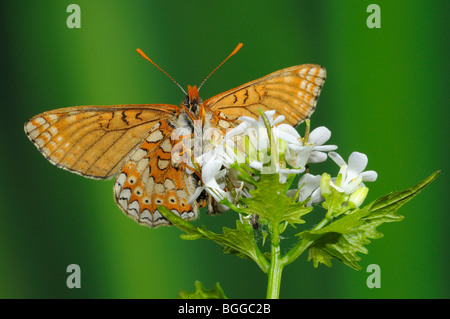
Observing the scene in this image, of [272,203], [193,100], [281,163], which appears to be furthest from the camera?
[193,100]

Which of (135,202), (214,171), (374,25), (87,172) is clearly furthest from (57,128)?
(374,25)

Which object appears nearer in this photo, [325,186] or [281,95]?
[325,186]

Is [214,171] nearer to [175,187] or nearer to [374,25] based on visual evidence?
[175,187]

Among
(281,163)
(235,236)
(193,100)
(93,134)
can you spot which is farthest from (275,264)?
(93,134)

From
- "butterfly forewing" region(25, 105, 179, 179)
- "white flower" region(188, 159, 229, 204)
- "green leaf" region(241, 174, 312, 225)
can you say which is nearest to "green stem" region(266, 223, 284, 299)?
"green leaf" region(241, 174, 312, 225)

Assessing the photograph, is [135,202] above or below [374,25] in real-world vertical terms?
below

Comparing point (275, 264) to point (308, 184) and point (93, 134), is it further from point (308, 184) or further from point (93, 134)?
point (93, 134)
